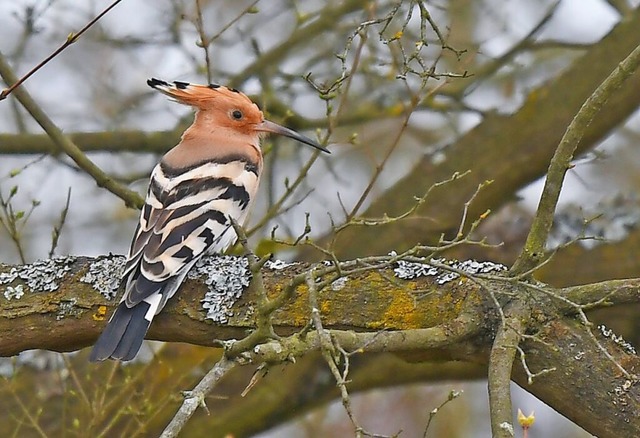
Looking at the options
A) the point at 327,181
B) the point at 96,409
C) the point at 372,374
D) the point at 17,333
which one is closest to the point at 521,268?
the point at 17,333

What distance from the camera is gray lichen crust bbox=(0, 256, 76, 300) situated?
2928 mm

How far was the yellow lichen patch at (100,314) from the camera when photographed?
116 inches

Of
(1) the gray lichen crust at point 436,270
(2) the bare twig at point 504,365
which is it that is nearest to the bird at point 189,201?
(1) the gray lichen crust at point 436,270

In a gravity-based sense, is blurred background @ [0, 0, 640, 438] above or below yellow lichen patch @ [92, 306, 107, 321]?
above

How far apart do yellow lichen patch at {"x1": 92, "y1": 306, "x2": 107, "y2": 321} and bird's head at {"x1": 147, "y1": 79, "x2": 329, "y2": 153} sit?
1.79 m

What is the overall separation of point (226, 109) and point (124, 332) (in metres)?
1.98

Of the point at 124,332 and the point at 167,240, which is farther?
the point at 167,240

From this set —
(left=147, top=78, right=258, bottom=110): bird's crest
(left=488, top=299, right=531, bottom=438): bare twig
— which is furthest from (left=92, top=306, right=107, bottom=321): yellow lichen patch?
(left=147, top=78, right=258, bottom=110): bird's crest

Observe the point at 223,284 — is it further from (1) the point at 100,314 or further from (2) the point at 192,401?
(2) the point at 192,401

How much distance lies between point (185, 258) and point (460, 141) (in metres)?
2.12

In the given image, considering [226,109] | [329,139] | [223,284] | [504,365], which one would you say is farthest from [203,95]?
[504,365]

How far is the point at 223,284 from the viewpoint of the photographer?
287 cm

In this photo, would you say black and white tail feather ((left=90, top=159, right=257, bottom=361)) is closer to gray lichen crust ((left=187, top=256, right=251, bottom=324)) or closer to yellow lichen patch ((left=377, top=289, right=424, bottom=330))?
gray lichen crust ((left=187, top=256, right=251, bottom=324))

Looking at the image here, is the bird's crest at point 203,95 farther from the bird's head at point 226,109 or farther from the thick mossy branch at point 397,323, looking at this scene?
the thick mossy branch at point 397,323
